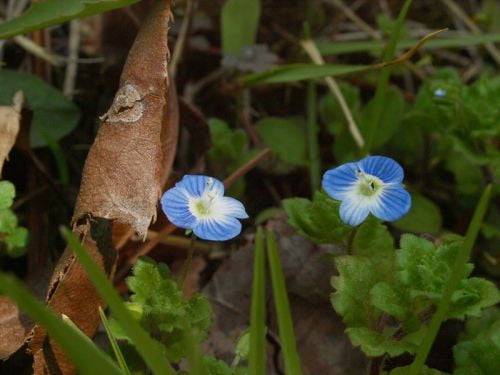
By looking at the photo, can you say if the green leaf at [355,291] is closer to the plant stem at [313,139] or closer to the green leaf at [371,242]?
the green leaf at [371,242]

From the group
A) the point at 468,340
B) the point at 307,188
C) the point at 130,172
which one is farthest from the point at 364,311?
the point at 307,188

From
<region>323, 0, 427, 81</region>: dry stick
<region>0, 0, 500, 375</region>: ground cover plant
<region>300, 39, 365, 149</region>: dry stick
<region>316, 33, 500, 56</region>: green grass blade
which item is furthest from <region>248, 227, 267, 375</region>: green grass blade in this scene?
<region>323, 0, 427, 81</region>: dry stick

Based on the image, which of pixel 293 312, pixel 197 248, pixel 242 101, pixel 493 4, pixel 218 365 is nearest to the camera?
pixel 218 365

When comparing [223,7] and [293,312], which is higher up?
[223,7]

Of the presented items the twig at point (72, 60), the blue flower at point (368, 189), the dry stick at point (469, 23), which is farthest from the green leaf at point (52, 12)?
the dry stick at point (469, 23)

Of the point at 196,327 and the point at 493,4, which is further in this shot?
the point at 493,4

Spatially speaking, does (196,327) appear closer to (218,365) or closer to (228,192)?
(218,365)
